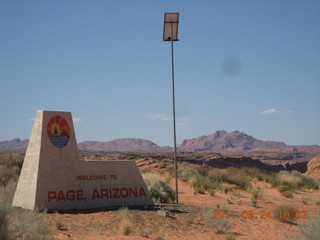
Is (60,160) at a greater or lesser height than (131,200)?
greater

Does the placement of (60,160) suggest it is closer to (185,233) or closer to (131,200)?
(131,200)

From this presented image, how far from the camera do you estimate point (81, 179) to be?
51.8 feet

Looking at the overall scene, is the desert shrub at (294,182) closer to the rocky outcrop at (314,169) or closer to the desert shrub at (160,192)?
the rocky outcrop at (314,169)

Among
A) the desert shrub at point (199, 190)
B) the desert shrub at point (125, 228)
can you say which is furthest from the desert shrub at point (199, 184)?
the desert shrub at point (125, 228)

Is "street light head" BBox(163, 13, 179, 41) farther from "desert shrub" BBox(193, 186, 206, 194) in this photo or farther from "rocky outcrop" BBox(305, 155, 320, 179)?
"rocky outcrop" BBox(305, 155, 320, 179)

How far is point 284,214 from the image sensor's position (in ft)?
56.5

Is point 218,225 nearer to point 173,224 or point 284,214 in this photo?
point 173,224

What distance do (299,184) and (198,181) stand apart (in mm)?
10050

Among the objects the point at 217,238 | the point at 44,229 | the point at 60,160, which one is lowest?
the point at 217,238

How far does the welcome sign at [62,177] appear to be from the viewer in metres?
14.6

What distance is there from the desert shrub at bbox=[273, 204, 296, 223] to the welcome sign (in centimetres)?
578

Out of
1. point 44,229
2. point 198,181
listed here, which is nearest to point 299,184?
point 198,181

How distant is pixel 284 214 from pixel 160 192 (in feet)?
19.9

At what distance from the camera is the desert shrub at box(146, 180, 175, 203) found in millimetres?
20031
